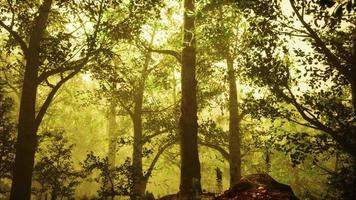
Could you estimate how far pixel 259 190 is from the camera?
7469 mm

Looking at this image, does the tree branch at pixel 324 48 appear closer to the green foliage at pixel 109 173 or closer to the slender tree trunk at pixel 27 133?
the slender tree trunk at pixel 27 133

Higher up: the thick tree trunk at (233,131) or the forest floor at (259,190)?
the thick tree trunk at (233,131)

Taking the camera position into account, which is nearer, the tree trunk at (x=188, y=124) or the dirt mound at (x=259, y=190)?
the dirt mound at (x=259, y=190)

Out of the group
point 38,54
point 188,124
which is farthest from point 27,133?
point 188,124

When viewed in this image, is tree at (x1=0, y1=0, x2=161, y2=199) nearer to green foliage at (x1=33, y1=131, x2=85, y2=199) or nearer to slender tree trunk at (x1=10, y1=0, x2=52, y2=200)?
slender tree trunk at (x1=10, y1=0, x2=52, y2=200)

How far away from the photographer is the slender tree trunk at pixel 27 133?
11.2 metres

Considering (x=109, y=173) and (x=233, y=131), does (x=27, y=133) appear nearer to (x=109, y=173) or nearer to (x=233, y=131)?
(x=109, y=173)

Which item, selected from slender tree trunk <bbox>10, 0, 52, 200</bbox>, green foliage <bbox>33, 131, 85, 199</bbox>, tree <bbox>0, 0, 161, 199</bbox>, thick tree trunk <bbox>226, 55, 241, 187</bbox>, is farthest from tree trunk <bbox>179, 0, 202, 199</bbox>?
green foliage <bbox>33, 131, 85, 199</bbox>

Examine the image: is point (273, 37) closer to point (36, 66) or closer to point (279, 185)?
point (279, 185)

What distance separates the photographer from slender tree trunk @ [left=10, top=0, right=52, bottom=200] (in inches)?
442

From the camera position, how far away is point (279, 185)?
7.79m

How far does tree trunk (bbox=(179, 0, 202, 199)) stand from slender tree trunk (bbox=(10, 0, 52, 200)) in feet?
14.9

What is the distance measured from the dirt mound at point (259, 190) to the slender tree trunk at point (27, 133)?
642 centimetres

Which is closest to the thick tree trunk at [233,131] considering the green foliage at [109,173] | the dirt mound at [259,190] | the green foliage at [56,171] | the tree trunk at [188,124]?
the tree trunk at [188,124]
